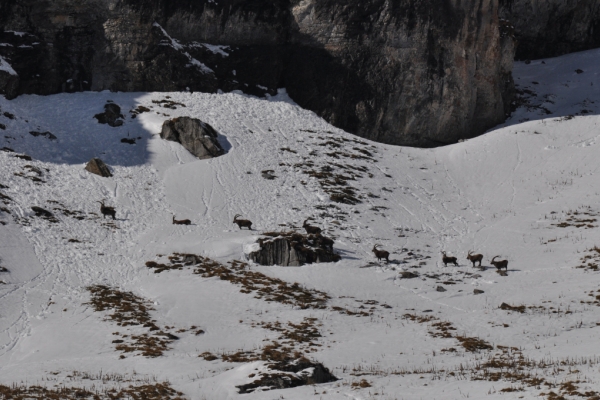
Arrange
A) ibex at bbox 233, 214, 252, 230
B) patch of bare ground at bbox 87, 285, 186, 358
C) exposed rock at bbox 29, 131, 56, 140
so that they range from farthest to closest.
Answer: exposed rock at bbox 29, 131, 56, 140, ibex at bbox 233, 214, 252, 230, patch of bare ground at bbox 87, 285, 186, 358

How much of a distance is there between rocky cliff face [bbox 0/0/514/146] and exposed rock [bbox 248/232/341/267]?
26.8 meters

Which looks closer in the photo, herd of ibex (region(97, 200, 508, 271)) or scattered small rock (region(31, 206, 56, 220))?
herd of ibex (region(97, 200, 508, 271))

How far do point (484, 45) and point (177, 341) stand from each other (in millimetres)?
47138

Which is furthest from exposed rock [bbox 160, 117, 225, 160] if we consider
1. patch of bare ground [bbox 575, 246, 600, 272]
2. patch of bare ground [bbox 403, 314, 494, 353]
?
patch of bare ground [bbox 575, 246, 600, 272]

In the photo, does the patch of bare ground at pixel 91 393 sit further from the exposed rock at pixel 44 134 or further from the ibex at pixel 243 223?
the exposed rock at pixel 44 134

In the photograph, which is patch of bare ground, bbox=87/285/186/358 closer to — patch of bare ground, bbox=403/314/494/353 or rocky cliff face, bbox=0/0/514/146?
patch of bare ground, bbox=403/314/494/353

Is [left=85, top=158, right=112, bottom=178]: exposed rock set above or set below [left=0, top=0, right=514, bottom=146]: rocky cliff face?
below

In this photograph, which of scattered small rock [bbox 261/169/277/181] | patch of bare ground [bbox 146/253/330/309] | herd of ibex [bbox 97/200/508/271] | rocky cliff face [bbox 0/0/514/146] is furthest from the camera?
rocky cliff face [bbox 0/0/514/146]

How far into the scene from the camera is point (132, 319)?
27.3 metres

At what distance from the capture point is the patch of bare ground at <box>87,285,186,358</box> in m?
24.4

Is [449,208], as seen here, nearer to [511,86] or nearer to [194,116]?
[194,116]

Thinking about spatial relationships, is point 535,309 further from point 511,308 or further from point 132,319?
point 132,319

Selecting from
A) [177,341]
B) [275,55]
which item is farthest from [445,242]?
[275,55]

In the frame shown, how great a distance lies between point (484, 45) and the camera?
209 ft
